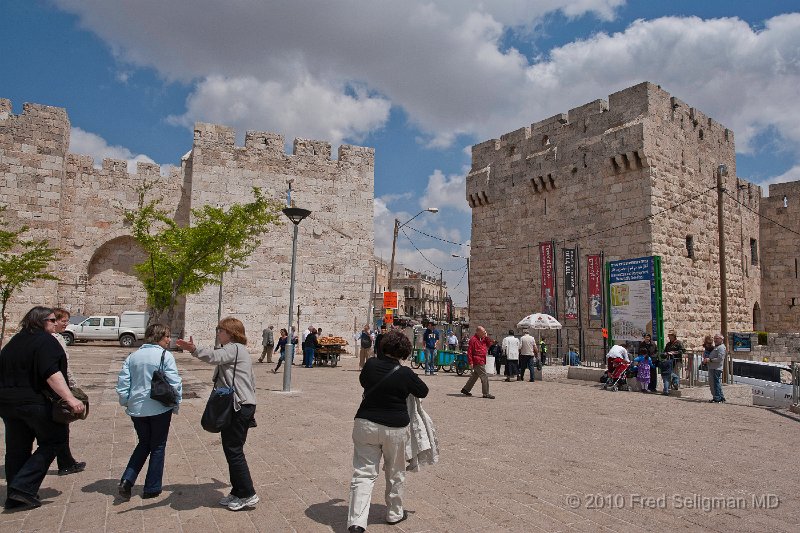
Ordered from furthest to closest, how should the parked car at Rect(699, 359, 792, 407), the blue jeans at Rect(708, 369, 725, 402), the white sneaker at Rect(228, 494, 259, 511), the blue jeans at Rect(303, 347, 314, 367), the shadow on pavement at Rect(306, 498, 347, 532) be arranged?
the blue jeans at Rect(303, 347, 314, 367) → the parked car at Rect(699, 359, 792, 407) → the blue jeans at Rect(708, 369, 725, 402) → the white sneaker at Rect(228, 494, 259, 511) → the shadow on pavement at Rect(306, 498, 347, 532)

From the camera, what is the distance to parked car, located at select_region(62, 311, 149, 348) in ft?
69.5

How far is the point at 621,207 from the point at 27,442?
19.0m

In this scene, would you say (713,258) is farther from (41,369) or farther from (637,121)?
(41,369)

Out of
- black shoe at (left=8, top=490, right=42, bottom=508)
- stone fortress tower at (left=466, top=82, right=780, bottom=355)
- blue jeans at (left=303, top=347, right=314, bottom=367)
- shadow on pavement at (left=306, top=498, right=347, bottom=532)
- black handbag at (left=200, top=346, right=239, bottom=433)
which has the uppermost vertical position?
stone fortress tower at (left=466, top=82, right=780, bottom=355)

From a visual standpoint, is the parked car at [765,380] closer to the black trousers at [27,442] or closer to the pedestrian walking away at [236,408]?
the pedestrian walking away at [236,408]

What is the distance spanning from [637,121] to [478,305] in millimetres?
10155

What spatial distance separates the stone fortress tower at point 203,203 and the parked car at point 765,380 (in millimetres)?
14186

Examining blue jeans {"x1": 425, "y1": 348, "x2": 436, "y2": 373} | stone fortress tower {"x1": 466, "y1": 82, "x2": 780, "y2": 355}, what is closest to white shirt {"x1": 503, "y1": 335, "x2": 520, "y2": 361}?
blue jeans {"x1": 425, "y1": 348, "x2": 436, "y2": 373}

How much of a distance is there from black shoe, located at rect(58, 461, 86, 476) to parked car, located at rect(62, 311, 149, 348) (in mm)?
17370

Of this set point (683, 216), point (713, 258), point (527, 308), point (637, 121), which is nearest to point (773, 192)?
point (713, 258)

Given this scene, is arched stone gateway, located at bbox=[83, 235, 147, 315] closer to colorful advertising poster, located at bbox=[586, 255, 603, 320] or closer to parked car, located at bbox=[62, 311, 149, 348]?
parked car, located at bbox=[62, 311, 149, 348]

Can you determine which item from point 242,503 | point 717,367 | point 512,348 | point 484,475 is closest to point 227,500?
point 242,503

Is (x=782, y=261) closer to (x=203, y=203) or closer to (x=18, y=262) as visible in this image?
(x=203, y=203)

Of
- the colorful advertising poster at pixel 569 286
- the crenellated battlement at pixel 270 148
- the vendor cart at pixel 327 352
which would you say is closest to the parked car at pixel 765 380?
the colorful advertising poster at pixel 569 286
